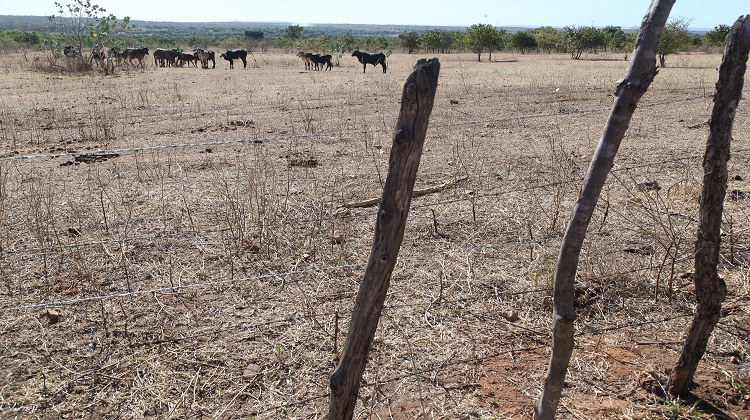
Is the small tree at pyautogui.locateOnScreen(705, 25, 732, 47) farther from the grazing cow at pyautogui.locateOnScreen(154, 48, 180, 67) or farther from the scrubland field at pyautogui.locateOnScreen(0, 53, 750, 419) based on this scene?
the scrubland field at pyautogui.locateOnScreen(0, 53, 750, 419)

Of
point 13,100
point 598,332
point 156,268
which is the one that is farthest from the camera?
point 13,100

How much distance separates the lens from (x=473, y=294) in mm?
4105

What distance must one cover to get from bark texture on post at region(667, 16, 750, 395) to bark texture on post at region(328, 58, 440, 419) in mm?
1382

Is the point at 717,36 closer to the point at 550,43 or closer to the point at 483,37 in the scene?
the point at 550,43

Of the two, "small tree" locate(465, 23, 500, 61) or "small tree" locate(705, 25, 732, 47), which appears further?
"small tree" locate(705, 25, 732, 47)

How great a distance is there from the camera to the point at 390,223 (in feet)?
7.35

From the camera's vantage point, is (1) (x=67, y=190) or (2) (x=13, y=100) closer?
(1) (x=67, y=190)

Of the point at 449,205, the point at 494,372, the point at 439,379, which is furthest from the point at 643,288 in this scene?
the point at 449,205

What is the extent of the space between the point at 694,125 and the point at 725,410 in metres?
8.27

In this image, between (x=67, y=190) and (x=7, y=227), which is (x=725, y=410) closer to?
(x=7, y=227)

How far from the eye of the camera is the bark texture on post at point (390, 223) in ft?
7.04

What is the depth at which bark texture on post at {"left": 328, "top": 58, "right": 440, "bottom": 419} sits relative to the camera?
2146 millimetres

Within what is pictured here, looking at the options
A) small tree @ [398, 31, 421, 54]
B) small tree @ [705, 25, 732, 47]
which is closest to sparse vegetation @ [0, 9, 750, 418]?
small tree @ [705, 25, 732, 47]

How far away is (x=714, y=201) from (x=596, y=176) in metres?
0.88
